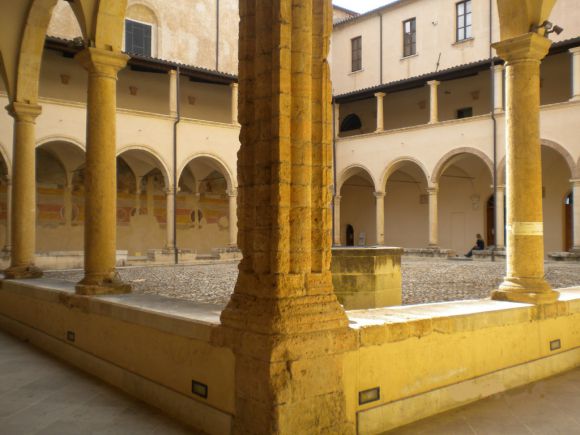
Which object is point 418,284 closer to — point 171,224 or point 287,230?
point 287,230

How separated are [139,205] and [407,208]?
12.1 meters

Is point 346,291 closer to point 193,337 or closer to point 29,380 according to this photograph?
point 193,337

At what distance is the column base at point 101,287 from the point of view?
5.63m

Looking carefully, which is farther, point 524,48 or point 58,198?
point 58,198

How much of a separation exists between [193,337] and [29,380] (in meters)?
2.23

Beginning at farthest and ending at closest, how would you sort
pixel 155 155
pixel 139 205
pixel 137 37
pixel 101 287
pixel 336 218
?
pixel 336 218
pixel 139 205
pixel 137 37
pixel 155 155
pixel 101 287

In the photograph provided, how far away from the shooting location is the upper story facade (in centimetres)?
2200

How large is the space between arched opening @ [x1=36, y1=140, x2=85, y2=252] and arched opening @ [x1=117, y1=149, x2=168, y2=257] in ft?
5.56

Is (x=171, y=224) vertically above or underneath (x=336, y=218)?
underneath

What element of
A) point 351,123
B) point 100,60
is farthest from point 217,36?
point 100,60

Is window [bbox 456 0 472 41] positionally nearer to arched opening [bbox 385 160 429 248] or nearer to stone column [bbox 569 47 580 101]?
arched opening [bbox 385 160 429 248]

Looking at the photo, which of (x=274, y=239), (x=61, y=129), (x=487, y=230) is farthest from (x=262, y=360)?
(x=487, y=230)

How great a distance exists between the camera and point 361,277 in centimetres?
652

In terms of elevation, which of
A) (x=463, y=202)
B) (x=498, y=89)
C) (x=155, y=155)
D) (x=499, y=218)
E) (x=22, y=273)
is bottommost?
(x=22, y=273)
